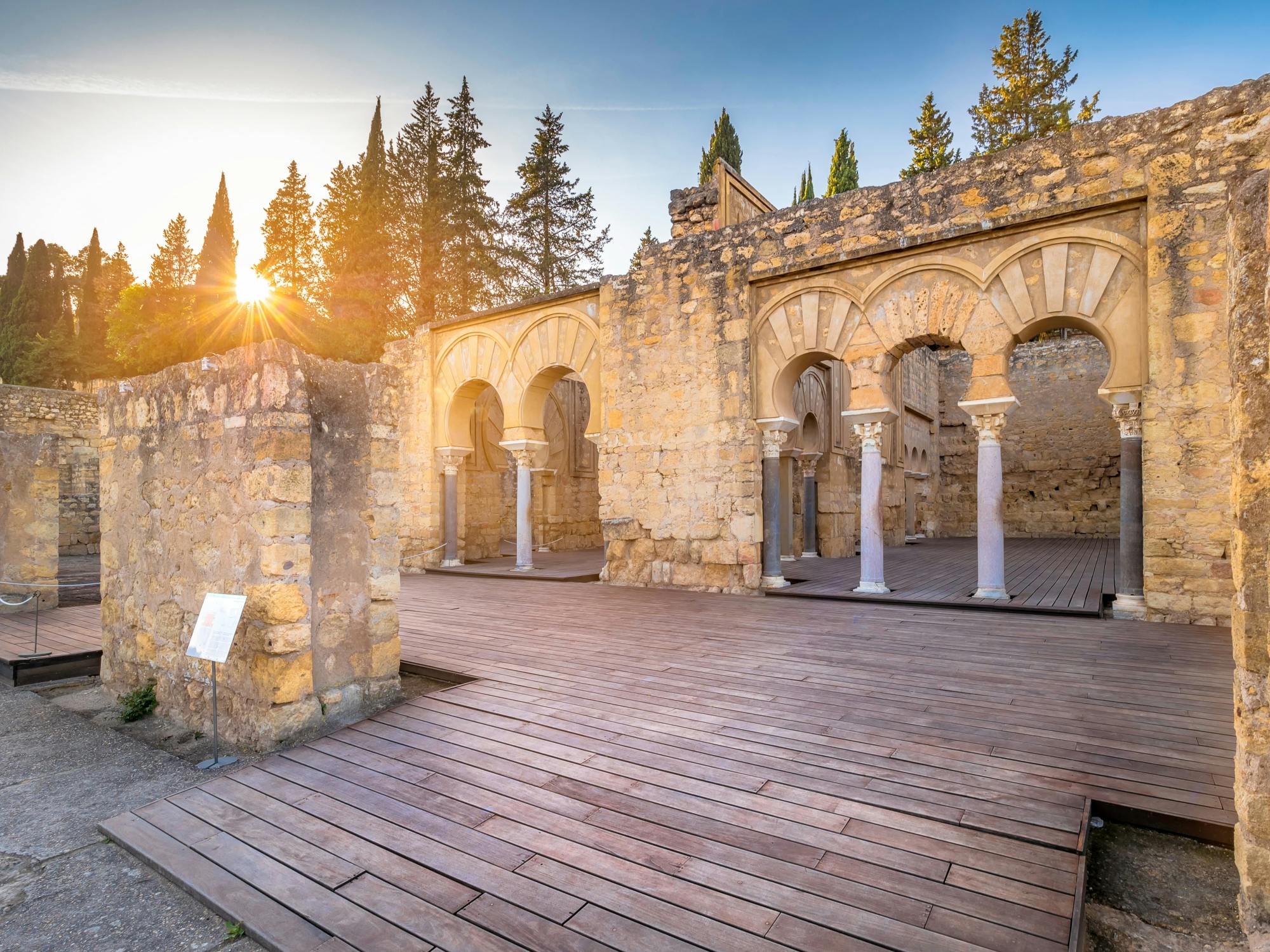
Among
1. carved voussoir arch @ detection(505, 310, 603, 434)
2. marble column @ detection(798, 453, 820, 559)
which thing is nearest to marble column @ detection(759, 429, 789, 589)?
carved voussoir arch @ detection(505, 310, 603, 434)

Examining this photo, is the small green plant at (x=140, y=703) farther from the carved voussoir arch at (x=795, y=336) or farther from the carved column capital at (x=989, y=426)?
the carved column capital at (x=989, y=426)

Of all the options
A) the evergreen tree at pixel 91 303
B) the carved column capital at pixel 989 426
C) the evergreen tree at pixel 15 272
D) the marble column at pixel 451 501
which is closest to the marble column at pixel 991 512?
the carved column capital at pixel 989 426

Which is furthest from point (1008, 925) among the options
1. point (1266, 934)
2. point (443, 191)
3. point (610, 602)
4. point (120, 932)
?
point (443, 191)

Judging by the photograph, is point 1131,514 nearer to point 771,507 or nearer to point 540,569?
point 771,507

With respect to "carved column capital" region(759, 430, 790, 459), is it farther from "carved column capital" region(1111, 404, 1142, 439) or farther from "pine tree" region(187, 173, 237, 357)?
"pine tree" region(187, 173, 237, 357)

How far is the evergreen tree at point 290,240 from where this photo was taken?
73.4 feet

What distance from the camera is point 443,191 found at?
21.6 meters

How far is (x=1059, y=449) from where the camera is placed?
16.6 metres

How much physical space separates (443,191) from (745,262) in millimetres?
17125

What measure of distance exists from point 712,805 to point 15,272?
145ft

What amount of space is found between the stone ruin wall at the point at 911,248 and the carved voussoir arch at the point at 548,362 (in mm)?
482

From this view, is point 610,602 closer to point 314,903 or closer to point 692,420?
point 692,420

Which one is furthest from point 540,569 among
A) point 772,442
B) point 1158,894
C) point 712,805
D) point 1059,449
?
point 1059,449

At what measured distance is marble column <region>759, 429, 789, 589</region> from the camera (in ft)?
25.6
